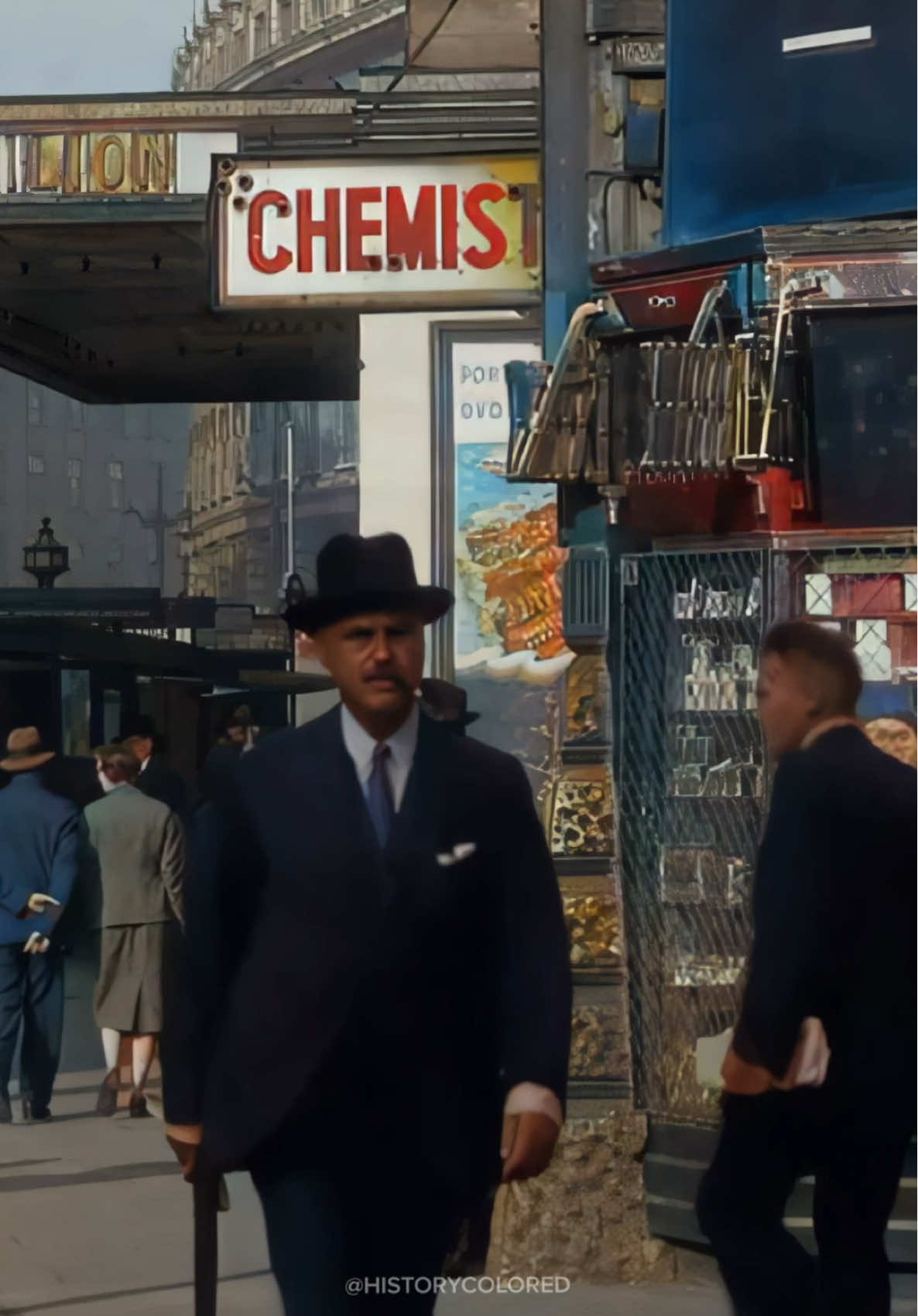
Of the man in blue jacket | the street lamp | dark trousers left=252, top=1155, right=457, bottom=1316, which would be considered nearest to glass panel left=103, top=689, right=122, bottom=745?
the street lamp

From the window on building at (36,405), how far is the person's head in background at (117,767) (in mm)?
35998

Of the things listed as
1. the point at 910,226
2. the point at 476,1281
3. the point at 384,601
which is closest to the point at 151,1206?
the point at 476,1281

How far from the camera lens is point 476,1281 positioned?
5844 millimetres

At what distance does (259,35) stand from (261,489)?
16.4 m

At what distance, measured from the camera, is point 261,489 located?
26.6 m

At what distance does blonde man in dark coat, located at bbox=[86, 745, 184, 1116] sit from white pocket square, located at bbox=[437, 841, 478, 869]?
5.15 metres

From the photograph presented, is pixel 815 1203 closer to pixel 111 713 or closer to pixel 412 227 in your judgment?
pixel 412 227

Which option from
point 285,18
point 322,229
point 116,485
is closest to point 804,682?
point 322,229

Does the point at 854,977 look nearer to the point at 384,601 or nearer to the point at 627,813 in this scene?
the point at 384,601

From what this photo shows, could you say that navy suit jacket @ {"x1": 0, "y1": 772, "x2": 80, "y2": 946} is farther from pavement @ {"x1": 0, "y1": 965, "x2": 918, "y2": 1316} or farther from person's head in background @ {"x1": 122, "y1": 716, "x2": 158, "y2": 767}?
person's head in background @ {"x1": 122, "y1": 716, "x2": 158, "y2": 767}

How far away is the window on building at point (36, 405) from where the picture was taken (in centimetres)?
4547

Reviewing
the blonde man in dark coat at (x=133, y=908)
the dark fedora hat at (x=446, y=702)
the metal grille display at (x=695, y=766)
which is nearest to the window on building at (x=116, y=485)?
the blonde man in dark coat at (x=133, y=908)

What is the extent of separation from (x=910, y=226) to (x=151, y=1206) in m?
3.69

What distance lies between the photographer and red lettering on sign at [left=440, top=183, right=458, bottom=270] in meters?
7.95
